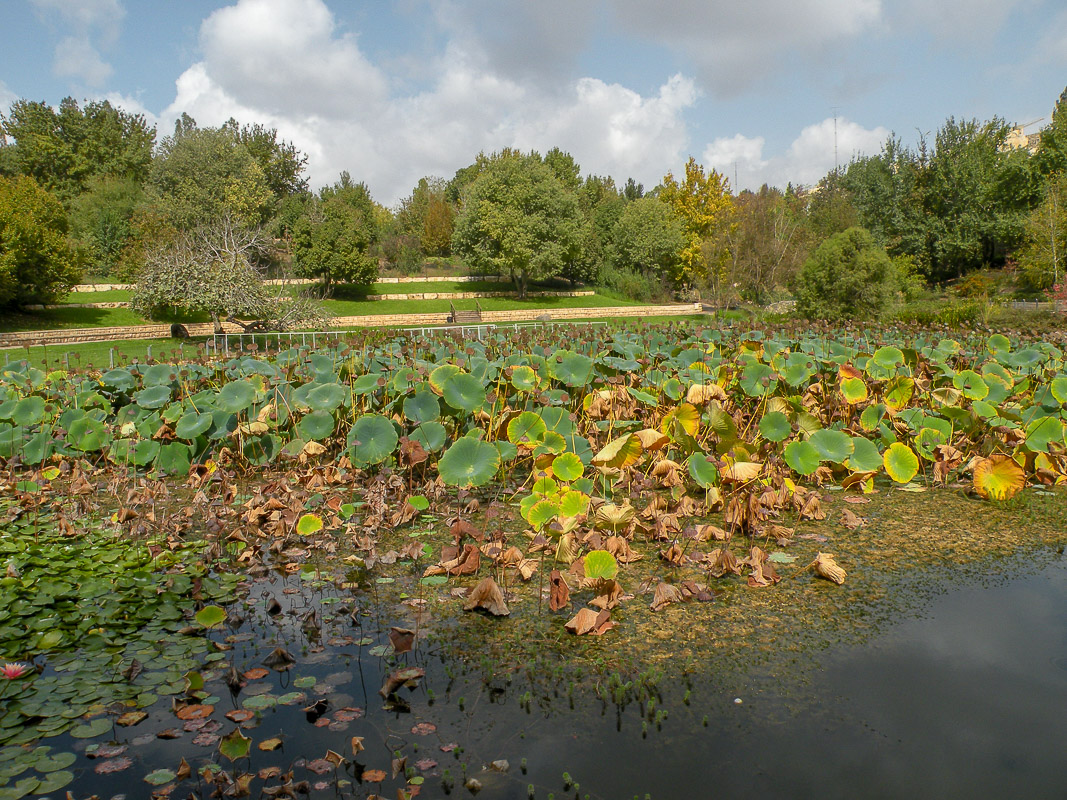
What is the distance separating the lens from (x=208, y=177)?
106ft

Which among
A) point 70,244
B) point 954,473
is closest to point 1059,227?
point 954,473

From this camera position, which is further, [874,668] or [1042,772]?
[874,668]

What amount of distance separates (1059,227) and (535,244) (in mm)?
18831

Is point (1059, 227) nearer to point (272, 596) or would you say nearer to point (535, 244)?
point (535, 244)

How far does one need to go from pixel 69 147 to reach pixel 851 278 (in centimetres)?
4287

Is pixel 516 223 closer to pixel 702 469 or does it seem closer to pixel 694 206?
pixel 694 206

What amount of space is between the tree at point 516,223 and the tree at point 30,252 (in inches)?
610

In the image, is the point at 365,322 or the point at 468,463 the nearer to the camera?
the point at 468,463

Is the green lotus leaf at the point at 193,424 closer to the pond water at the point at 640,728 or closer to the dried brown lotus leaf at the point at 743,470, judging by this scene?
the pond water at the point at 640,728

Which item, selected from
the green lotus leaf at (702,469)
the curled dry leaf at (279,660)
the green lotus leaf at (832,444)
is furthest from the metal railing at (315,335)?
the curled dry leaf at (279,660)

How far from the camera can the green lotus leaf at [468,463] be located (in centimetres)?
413

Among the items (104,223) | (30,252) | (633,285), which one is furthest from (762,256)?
(104,223)

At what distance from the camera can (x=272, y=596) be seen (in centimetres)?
347

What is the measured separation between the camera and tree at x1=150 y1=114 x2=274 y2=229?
31.3m
